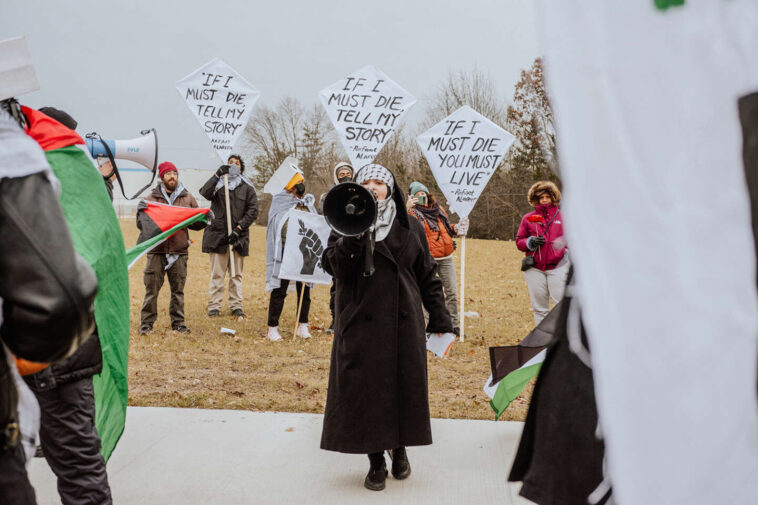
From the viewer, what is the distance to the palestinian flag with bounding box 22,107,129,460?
8.57ft

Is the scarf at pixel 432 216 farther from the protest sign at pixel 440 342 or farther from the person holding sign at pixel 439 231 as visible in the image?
the protest sign at pixel 440 342

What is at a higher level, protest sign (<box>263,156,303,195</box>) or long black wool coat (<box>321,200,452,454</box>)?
protest sign (<box>263,156,303,195</box>)

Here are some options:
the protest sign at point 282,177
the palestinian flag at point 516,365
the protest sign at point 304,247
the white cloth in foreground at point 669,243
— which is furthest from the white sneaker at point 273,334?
the white cloth in foreground at point 669,243

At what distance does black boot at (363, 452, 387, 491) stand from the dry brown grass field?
5.10 ft

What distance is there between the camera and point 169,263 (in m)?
8.77

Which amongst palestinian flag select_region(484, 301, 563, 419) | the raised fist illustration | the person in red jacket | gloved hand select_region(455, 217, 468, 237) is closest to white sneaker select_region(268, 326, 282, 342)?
the raised fist illustration

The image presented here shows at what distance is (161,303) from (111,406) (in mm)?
9282

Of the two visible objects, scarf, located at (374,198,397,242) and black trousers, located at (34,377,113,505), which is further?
scarf, located at (374,198,397,242)

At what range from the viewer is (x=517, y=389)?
388 cm

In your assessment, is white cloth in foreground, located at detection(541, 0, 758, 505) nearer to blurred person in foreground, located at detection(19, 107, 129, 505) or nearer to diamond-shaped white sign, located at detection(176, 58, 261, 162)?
blurred person in foreground, located at detection(19, 107, 129, 505)

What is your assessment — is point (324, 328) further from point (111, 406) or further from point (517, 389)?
point (111, 406)

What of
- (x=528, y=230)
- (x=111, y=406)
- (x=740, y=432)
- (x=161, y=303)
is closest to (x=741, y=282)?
(x=740, y=432)

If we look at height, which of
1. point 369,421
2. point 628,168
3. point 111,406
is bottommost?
point 369,421

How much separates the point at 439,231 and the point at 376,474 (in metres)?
5.10
